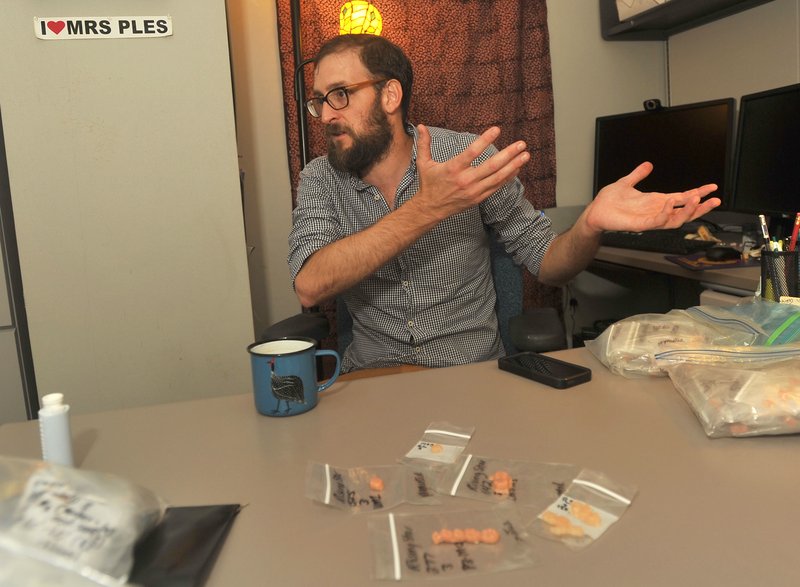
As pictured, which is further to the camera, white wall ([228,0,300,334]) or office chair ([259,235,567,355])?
white wall ([228,0,300,334])

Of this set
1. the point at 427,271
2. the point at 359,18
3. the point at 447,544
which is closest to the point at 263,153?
the point at 359,18

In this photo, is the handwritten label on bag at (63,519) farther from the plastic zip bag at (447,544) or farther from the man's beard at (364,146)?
the man's beard at (364,146)

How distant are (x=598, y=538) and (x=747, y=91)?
225cm

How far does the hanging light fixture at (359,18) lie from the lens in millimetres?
2260

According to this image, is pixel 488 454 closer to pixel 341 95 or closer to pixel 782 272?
pixel 782 272

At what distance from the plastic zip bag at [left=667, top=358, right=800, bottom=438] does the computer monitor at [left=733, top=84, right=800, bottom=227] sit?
1317 millimetres

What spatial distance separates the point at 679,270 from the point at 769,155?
1.60 ft

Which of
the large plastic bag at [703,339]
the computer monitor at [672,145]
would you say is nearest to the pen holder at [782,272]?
the large plastic bag at [703,339]

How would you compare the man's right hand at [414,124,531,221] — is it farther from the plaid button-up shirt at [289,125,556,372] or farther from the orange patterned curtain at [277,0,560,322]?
the orange patterned curtain at [277,0,560,322]

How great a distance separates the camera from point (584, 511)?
0.62 metres

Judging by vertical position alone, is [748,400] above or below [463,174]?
below

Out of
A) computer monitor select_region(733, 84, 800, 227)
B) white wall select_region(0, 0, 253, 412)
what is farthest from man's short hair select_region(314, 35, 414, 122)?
computer monitor select_region(733, 84, 800, 227)

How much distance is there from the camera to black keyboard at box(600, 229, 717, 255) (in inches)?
79.7

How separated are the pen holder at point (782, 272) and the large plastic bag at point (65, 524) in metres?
0.97
